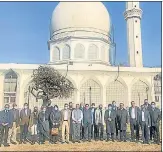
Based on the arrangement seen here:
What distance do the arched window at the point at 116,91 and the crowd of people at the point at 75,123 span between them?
16.7 meters

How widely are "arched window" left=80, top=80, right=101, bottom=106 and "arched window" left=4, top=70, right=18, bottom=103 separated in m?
6.11

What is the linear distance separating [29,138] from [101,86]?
17050 millimetres

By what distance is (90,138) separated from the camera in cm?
973

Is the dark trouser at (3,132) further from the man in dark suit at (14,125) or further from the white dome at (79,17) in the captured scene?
the white dome at (79,17)

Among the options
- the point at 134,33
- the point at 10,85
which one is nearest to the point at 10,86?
the point at 10,85

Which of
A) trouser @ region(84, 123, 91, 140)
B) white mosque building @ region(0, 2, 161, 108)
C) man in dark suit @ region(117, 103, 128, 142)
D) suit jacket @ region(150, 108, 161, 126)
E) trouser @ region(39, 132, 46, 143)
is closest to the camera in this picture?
trouser @ region(39, 132, 46, 143)

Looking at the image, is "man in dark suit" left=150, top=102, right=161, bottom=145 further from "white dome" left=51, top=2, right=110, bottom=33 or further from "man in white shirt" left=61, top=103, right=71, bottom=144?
"white dome" left=51, top=2, right=110, bottom=33

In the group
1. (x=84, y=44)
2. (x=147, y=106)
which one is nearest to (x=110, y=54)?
(x=84, y=44)

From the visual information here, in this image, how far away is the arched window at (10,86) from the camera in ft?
84.2

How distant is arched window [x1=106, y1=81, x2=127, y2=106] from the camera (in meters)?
26.7

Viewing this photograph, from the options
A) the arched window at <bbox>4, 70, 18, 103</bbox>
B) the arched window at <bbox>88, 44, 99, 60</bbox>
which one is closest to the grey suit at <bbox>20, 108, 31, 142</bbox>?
the arched window at <bbox>4, 70, 18, 103</bbox>

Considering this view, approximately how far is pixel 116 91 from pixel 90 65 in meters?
3.61

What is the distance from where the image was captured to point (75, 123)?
9.61 metres

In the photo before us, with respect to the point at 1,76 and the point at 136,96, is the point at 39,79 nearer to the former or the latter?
the point at 1,76
